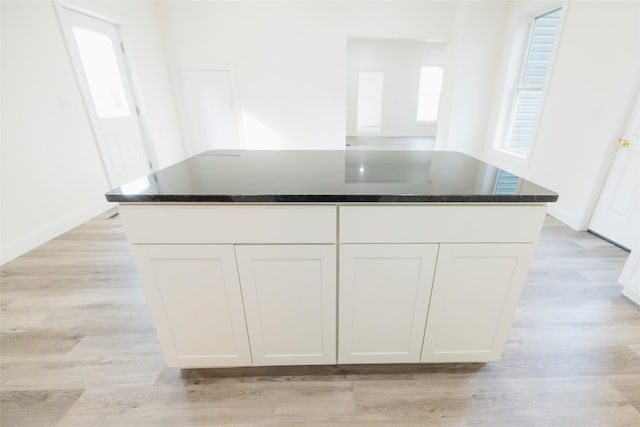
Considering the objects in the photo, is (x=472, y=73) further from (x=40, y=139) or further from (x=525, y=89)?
(x=40, y=139)

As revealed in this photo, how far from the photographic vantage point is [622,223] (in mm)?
2443

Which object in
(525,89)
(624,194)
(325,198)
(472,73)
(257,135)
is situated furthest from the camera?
(257,135)

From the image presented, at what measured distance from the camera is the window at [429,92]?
358 inches

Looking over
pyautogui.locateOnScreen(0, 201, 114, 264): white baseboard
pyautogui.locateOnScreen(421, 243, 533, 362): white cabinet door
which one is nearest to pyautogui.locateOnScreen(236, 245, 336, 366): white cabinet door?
pyautogui.locateOnScreen(421, 243, 533, 362): white cabinet door

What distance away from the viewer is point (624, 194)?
2422 millimetres

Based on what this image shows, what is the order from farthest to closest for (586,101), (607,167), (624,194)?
1. (586,101)
2. (607,167)
3. (624,194)

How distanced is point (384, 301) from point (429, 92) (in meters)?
10.0

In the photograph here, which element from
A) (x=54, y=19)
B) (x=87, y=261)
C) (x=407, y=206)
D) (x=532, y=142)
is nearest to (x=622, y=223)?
(x=532, y=142)

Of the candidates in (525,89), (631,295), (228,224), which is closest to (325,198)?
(228,224)

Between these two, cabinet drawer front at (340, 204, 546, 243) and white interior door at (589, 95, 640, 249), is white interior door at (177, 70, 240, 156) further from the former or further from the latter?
white interior door at (589, 95, 640, 249)

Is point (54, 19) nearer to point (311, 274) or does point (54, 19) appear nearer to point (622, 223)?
point (311, 274)

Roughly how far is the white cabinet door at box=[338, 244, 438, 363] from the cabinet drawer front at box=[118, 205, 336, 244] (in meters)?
0.16

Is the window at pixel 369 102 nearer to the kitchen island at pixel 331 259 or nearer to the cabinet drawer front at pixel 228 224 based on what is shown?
the kitchen island at pixel 331 259

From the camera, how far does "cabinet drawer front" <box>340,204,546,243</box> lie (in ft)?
3.29
